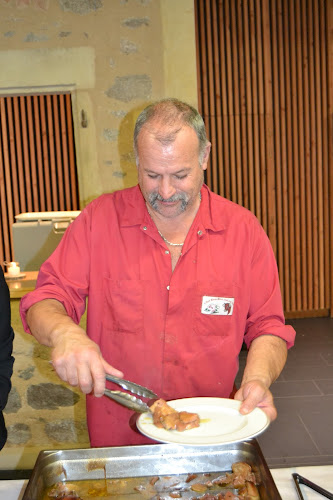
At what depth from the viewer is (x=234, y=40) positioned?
21.1ft

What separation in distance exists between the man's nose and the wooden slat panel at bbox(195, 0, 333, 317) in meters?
4.92

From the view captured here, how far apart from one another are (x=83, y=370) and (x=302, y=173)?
5699 millimetres

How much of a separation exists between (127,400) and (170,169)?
703mm

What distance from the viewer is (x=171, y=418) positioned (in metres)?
1.49

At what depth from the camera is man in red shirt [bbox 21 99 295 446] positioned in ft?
6.52

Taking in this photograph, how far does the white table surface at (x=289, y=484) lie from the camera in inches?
58.9

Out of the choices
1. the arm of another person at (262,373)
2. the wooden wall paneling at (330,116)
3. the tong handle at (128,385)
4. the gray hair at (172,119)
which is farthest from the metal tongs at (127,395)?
the wooden wall paneling at (330,116)

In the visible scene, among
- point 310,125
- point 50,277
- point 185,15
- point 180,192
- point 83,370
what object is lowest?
point 83,370

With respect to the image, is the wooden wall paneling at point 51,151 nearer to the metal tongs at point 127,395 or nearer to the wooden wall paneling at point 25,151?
the wooden wall paneling at point 25,151

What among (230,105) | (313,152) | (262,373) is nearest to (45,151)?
(230,105)

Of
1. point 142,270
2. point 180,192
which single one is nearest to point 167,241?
point 142,270

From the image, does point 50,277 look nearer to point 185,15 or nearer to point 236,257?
point 236,257

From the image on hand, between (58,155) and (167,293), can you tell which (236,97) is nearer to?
(58,155)

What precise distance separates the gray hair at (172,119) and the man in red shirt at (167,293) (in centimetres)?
2
